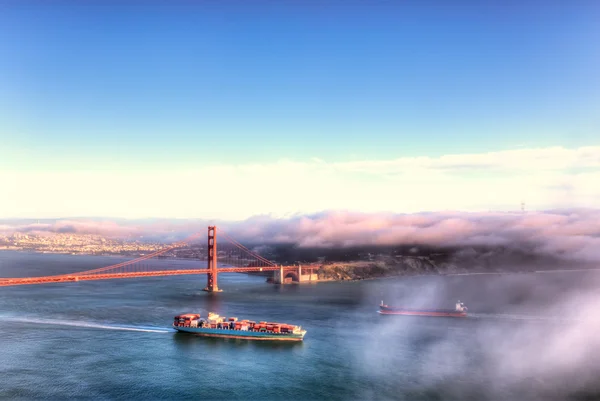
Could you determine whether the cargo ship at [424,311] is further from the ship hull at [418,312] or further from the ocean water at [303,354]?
the ocean water at [303,354]

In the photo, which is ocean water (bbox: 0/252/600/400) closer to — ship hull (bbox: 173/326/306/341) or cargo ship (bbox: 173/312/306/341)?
ship hull (bbox: 173/326/306/341)

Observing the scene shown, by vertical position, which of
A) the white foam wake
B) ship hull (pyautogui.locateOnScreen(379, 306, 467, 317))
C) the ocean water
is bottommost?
ship hull (pyautogui.locateOnScreen(379, 306, 467, 317))

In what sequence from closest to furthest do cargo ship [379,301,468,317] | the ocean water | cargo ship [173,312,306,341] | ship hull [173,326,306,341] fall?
1. the ocean water
2. ship hull [173,326,306,341]
3. cargo ship [173,312,306,341]
4. cargo ship [379,301,468,317]

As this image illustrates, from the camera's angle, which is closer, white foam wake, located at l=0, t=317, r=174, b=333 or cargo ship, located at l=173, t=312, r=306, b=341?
cargo ship, located at l=173, t=312, r=306, b=341

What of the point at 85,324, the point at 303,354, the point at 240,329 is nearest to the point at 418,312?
the point at 240,329

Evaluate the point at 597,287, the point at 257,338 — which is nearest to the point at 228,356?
the point at 257,338

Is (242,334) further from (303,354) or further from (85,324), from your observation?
(85,324)

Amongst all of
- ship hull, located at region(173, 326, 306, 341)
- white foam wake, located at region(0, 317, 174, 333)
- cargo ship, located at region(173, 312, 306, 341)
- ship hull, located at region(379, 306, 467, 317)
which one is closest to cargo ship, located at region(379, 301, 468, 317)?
ship hull, located at region(379, 306, 467, 317)
